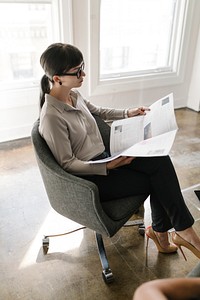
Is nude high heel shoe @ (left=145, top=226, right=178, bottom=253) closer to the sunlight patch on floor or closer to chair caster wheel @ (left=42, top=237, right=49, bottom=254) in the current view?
the sunlight patch on floor

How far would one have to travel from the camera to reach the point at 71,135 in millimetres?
1310

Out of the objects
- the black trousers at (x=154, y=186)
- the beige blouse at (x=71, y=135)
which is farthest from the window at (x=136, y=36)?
the black trousers at (x=154, y=186)

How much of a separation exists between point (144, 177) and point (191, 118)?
215 centimetres

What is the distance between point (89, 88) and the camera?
290 centimetres

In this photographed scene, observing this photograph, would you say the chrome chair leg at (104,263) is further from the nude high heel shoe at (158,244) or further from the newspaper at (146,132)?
the newspaper at (146,132)

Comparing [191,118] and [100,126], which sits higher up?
[100,126]

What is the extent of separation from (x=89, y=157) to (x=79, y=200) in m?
0.26

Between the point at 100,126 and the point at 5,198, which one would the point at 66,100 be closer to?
the point at 100,126

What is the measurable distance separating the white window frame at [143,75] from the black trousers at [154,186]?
5.47 ft

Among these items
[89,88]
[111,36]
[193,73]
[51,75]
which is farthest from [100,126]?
[193,73]

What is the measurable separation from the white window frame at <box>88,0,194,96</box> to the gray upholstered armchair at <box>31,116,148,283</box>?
5.40ft

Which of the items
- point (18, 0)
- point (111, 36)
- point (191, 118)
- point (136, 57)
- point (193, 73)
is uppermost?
point (18, 0)

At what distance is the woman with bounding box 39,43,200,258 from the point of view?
1.24 metres

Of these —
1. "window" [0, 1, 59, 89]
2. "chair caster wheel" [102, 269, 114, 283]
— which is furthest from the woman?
"window" [0, 1, 59, 89]
